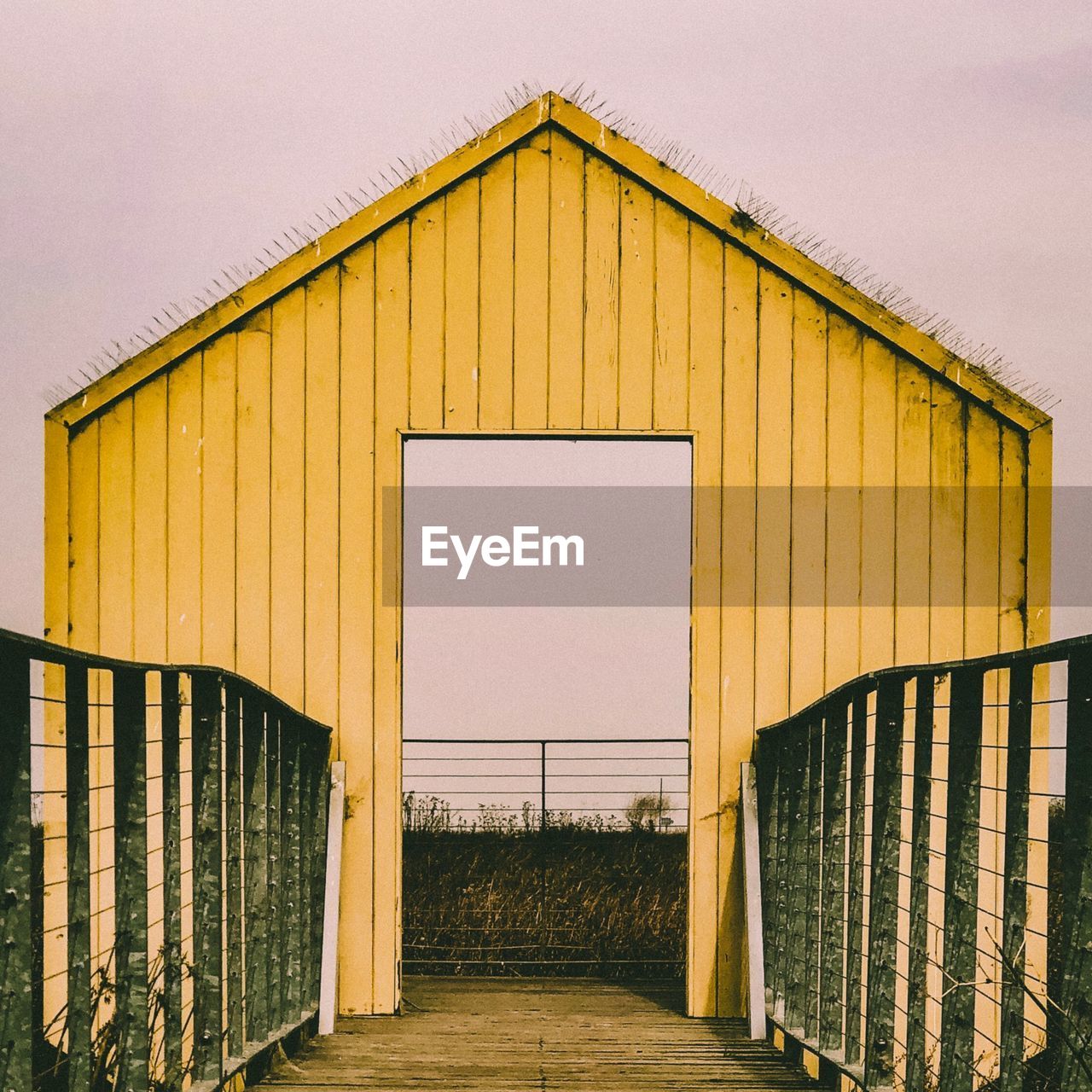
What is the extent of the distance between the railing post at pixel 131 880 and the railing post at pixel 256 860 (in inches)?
39.1

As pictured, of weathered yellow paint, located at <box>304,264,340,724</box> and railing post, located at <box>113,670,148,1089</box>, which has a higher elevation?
weathered yellow paint, located at <box>304,264,340,724</box>

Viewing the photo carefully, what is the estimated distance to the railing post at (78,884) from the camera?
2285mm

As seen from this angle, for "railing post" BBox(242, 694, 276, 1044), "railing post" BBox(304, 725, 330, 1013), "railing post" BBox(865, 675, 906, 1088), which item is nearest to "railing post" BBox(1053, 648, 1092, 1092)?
"railing post" BBox(865, 675, 906, 1088)

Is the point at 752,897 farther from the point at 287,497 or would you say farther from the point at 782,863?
the point at 287,497

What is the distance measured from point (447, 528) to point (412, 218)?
1385 mm

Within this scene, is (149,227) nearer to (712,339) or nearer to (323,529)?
(323,529)

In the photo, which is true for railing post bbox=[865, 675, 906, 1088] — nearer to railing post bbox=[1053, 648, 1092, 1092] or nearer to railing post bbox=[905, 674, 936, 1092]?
railing post bbox=[905, 674, 936, 1092]

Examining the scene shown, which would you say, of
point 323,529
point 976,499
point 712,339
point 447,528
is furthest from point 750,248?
point 323,529

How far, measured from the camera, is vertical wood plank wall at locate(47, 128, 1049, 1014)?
5422mm

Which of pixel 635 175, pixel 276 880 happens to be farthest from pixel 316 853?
pixel 635 175

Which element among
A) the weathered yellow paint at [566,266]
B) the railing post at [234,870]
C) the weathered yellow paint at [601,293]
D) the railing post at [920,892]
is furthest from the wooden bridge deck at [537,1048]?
the weathered yellow paint at [566,266]

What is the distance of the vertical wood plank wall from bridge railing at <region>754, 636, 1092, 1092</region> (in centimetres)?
55

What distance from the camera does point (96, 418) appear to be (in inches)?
214

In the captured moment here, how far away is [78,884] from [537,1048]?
8.22ft
